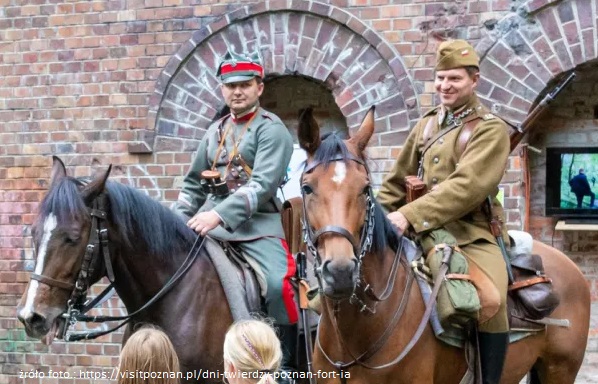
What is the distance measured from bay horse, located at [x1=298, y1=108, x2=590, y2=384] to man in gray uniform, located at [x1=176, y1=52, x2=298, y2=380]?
609 millimetres

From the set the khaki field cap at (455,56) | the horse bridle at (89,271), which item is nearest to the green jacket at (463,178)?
the khaki field cap at (455,56)

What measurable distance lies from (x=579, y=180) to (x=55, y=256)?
4.89m

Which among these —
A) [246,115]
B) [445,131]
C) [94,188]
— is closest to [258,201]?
[246,115]

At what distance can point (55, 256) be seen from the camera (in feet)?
14.8

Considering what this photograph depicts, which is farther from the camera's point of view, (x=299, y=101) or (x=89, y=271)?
(x=299, y=101)

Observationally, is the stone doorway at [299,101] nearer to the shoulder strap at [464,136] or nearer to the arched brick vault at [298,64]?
the arched brick vault at [298,64]

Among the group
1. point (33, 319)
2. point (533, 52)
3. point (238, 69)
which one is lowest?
point (33, 319)

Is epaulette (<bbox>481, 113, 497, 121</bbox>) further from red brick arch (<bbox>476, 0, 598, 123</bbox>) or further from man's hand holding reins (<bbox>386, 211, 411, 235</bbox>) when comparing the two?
red brick arch (<bbox>476, 0, 598, 123</bbox>)

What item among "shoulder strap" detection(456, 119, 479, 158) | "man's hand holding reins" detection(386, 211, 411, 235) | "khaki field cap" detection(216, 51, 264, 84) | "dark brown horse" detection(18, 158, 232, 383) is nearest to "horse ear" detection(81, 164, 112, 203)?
"dark brown horse" detection(18, 158, 232, 383)

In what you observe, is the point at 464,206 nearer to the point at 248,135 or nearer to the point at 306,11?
the point at 248,135

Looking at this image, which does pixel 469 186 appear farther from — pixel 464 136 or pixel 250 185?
pixel 250 185

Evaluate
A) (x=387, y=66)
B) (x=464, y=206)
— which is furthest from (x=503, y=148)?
(x=387, y=66)

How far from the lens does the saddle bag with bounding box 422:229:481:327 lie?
451 cm

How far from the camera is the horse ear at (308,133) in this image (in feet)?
14.3
